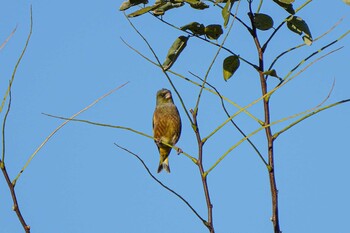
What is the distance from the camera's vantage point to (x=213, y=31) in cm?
214

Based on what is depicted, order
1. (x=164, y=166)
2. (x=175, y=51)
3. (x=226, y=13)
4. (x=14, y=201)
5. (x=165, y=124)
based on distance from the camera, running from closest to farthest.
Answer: (x=14, y=201) < (x=226, y=13) < (x=175, y=51) < (x=165, y=124) < (x=164, y=166)

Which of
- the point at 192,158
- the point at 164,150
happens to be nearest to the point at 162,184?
the point at 192,158

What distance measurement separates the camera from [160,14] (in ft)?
7.13

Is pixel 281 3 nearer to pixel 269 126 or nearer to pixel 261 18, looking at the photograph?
pixel 261 18

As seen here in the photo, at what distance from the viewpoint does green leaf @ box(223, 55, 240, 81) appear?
2.12m

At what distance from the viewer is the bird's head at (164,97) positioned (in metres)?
8.01

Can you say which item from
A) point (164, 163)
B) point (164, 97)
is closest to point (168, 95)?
point (164, 97)

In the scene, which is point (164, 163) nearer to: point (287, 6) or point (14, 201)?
point (287, 6)

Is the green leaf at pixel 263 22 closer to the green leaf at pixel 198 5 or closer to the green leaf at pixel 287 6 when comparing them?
the green leaf at pixel 287 6

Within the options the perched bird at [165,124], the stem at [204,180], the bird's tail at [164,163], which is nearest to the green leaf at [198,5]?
the stem at [204,180]

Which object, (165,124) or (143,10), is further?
(165,124)

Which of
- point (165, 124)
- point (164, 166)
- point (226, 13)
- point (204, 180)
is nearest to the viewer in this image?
point (204, 180)

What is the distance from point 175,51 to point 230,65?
197 millimetres

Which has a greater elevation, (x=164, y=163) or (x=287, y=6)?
(x=164, y=163)
